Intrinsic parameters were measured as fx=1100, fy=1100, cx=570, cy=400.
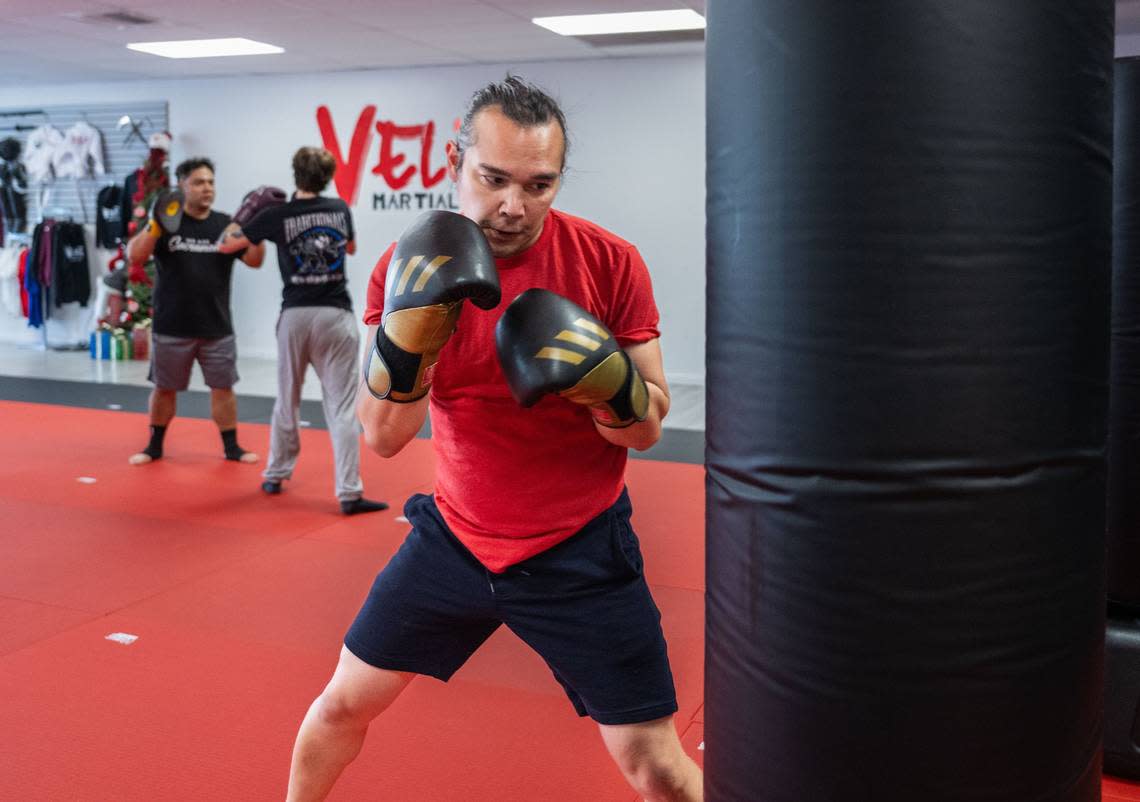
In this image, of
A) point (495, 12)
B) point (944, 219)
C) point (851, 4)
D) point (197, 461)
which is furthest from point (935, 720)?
point (495, 12)

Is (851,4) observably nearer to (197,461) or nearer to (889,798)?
(889,798)

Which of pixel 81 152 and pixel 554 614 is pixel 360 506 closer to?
pixel 554 614

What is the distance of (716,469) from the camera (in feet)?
3.64

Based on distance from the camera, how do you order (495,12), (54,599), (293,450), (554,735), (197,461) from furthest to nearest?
(495,12), (197,461), (293,450), (54,599), (554,735)

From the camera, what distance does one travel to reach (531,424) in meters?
1.60

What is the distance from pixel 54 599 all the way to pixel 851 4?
306 centimetres

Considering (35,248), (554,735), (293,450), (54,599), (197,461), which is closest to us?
(554,735)

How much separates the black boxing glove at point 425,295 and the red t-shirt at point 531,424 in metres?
0.16

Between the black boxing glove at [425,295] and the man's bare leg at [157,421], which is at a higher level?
the black boxing glove at [425,295]

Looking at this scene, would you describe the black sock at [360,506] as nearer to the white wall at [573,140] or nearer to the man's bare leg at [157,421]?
the man's bare leg at [157,421]

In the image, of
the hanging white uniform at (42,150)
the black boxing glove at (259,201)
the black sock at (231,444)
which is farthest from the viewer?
the hanging white uniform at (42,150)

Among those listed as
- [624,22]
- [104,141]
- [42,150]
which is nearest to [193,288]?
[624,22]

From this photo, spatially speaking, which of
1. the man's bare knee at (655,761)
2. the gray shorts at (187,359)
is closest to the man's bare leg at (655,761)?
the man's bare knee at (655,761)

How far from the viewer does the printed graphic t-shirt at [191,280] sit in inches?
193
